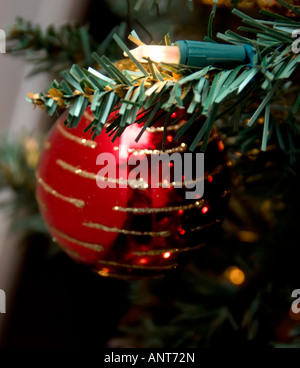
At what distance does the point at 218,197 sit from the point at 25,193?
1.35 feet

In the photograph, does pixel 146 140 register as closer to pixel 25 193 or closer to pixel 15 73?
pixel 25 193

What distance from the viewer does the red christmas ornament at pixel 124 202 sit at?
1.09 ft

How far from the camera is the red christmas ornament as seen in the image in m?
0.33

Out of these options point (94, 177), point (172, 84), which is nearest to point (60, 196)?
point (94, 177)

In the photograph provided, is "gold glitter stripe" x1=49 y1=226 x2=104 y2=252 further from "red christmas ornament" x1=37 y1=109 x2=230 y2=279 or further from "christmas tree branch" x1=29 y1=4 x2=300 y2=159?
"christmas tree branch" x1=29 y1=4 x2=300 y2=159

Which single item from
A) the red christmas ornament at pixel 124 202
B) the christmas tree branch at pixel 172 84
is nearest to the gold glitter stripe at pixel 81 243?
the red christmas ornament at pixel 124 202

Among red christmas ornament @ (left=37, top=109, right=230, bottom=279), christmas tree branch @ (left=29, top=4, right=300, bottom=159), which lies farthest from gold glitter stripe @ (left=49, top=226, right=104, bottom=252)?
christmas tree branch @ (left=29, top=4, right=300, bottom=159)

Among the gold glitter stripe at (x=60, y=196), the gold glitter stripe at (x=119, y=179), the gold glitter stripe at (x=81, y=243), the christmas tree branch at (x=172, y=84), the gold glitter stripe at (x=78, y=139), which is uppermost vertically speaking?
the christmas tree branch at (x=172, y=84)

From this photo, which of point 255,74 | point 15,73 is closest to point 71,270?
point 15,73

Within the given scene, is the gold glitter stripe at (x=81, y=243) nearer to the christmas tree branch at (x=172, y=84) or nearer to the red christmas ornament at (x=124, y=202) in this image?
the red christmas ornament at (x=124, y=202)

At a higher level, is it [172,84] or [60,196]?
[172,84]

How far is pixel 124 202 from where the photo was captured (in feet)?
1.09

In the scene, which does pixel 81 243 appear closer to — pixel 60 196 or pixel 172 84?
pixel 60 196
